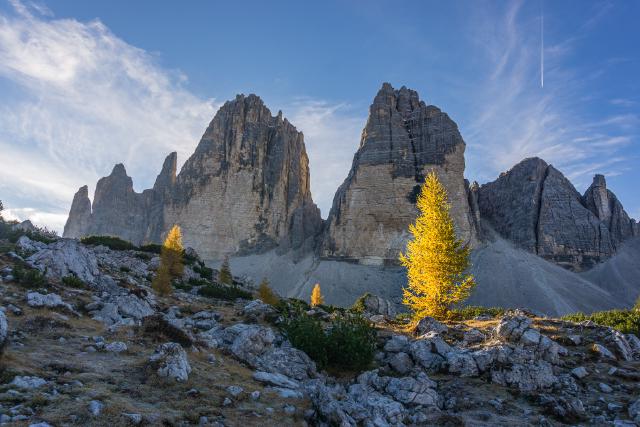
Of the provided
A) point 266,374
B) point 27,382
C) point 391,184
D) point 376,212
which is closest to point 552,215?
point 391,184

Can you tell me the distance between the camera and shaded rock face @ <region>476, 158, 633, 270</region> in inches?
4594

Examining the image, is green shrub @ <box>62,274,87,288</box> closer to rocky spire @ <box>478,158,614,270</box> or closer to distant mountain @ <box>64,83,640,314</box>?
distant mountain @ <box>64,83,640,314</box>

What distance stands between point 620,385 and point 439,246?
45.2ft

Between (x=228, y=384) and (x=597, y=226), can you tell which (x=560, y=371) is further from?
(x=597, y=226)

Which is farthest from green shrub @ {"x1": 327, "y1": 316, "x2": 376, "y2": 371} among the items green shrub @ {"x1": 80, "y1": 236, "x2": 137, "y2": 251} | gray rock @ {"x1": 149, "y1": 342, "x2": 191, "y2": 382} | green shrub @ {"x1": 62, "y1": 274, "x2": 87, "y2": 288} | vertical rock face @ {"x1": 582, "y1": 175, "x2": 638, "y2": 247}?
vertical rock face @ {"x1": 582, "y1": 175, "x2": 638, "y2": 247}

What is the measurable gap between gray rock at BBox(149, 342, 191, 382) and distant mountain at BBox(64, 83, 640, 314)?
297ft

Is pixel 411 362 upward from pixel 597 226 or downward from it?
downward

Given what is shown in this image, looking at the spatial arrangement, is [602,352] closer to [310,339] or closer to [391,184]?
[310,339]

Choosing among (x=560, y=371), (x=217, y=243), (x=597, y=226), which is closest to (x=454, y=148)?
(x=597, y=226)

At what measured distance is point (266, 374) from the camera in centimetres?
1167

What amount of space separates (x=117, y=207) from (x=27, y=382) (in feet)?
578

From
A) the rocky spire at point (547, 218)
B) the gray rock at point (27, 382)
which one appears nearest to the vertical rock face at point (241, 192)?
the rocky spire at point (547, 218)

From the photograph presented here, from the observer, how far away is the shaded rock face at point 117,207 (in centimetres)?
15675

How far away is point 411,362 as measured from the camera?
1509 centimetres
